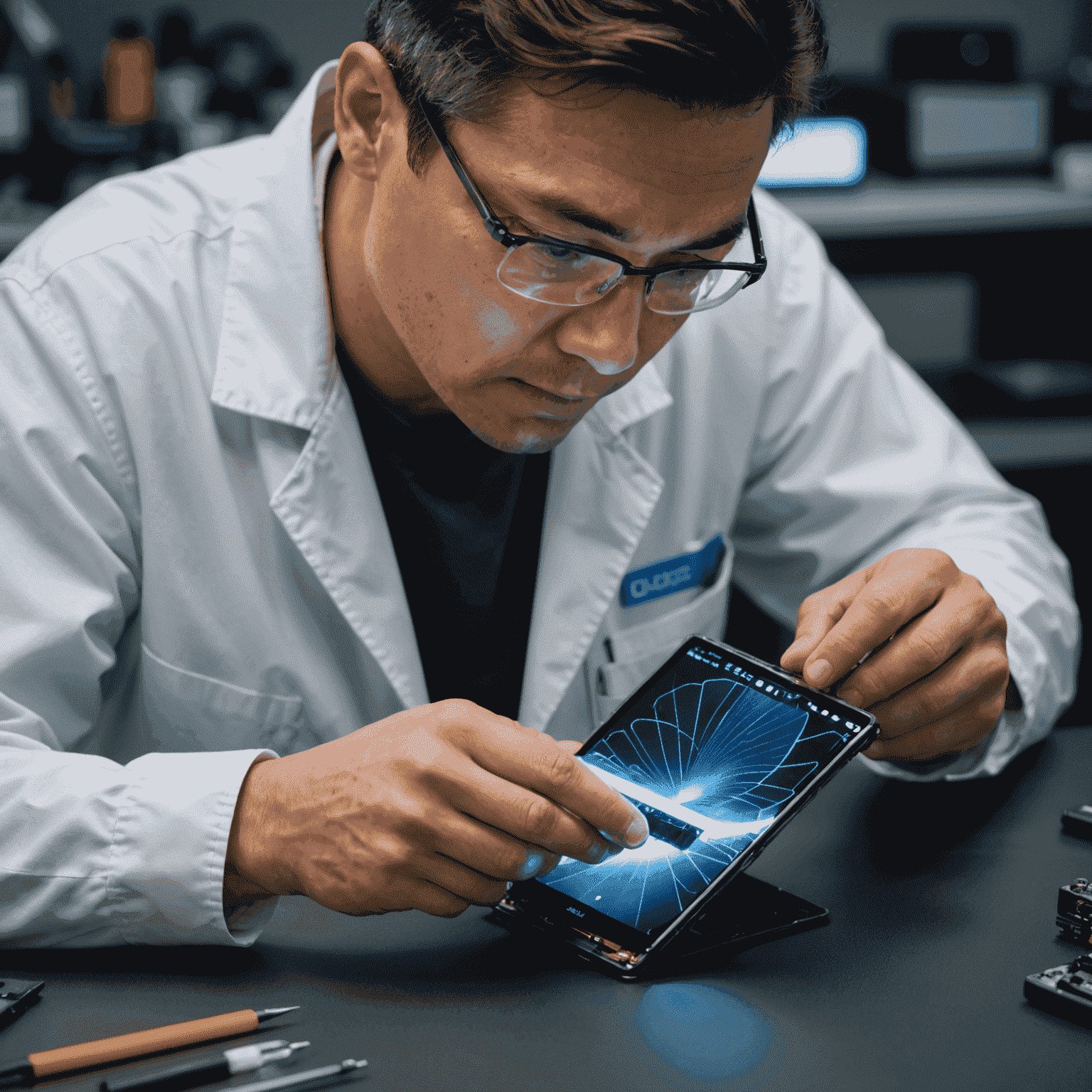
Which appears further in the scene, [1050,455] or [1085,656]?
[1085,656]

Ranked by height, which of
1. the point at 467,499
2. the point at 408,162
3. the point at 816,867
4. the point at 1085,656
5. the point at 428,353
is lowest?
the point at 1085,656

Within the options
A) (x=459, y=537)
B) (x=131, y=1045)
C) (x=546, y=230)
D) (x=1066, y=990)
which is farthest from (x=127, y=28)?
(x=1066, y=990)

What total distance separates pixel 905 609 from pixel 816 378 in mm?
525

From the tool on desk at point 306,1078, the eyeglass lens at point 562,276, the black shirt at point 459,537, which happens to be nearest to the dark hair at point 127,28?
the black shirt at point 459,537

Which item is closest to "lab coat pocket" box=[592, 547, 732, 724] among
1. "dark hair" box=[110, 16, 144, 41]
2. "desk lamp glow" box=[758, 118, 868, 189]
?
"desk lamp glow" box=[758, 118, 868, 189]

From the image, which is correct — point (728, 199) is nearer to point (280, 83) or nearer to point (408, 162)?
point (408, 162)

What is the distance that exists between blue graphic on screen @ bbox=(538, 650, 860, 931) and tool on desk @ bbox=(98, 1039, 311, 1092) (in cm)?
22

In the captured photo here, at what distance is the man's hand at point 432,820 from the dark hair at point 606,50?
41cm

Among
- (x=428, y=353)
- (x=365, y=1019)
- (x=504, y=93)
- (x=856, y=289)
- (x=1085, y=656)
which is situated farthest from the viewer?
(x=856, y=289)

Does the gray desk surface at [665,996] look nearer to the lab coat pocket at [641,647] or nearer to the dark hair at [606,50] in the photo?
the lab coat pocket at [641,647]

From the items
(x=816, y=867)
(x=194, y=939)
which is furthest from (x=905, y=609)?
(x=194, y=939)

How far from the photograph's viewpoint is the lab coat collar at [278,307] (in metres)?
1.07

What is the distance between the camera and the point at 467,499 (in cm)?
118

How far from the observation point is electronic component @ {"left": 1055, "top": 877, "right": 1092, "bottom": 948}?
75cm
